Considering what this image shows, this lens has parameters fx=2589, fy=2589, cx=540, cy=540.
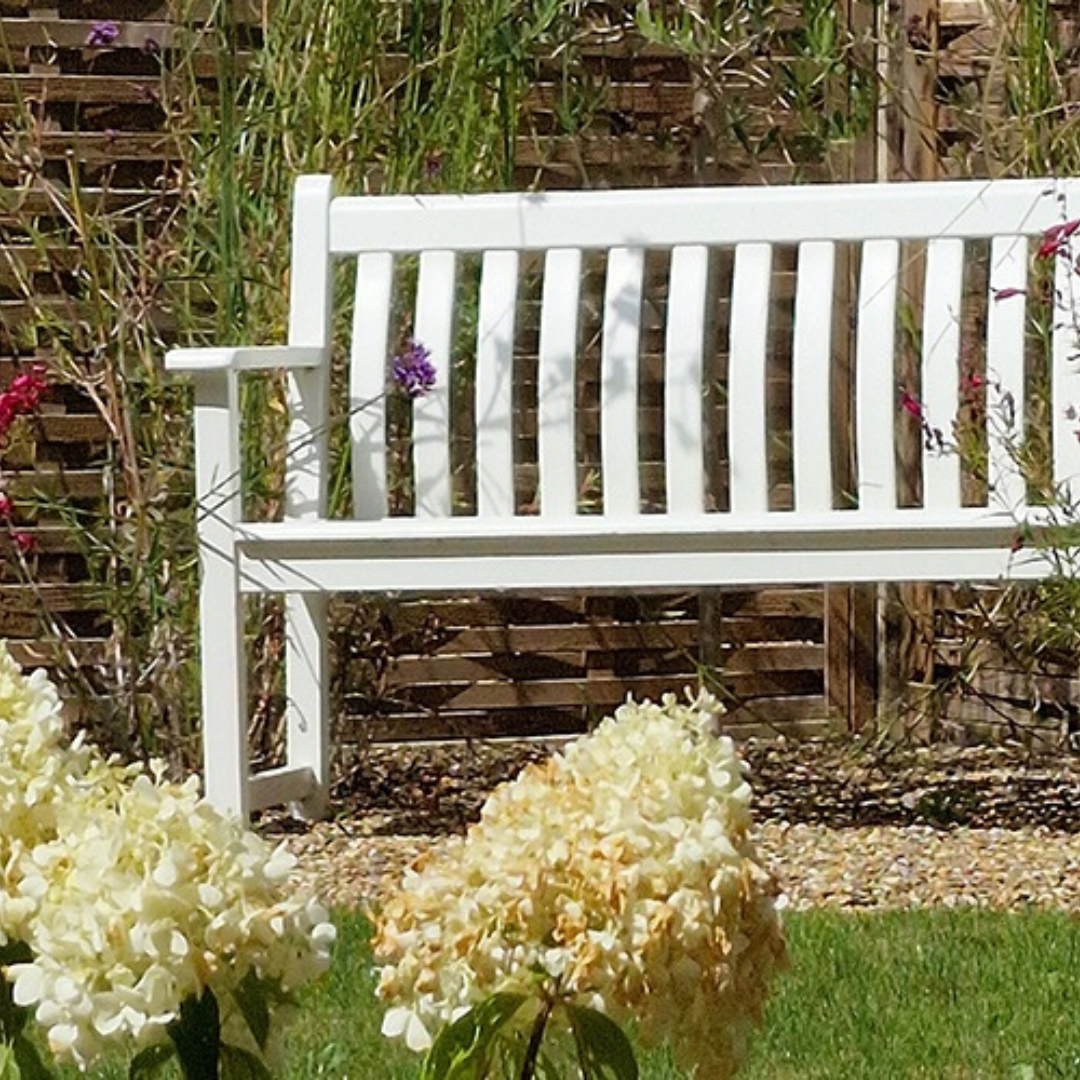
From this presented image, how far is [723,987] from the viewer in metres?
1.14

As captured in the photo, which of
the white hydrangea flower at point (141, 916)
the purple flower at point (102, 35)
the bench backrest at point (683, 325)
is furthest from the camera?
the purple flower at point (102, 35)

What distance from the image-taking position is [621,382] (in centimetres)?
412

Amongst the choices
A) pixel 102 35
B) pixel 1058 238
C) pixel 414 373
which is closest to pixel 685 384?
pixel 414 373

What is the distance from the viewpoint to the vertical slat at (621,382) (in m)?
4.08

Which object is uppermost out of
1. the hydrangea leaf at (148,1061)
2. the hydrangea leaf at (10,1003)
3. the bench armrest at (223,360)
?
the bench armrest at (223,360)

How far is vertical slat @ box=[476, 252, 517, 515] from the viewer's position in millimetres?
4184

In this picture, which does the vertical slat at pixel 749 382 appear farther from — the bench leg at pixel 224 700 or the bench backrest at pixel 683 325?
the bench leg at pixel 224 700

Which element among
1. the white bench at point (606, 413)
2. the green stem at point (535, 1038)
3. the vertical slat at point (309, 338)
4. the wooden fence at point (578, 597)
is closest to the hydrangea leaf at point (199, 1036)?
the green stem at point (535, 1038)

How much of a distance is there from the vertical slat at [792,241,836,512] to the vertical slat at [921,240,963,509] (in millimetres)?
156

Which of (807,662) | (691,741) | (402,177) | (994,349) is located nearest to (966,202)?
(994,349)

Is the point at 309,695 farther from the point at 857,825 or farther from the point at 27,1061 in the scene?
the point at 27,1061

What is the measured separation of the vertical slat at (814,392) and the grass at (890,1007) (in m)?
0.94

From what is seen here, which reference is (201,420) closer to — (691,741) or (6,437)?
(6,437)

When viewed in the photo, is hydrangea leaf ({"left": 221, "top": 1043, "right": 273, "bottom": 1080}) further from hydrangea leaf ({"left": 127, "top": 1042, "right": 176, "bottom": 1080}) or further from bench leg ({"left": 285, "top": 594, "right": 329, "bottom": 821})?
bench leg ({"left": 285, "top": 594, "right": 329, "bottom": 821})
